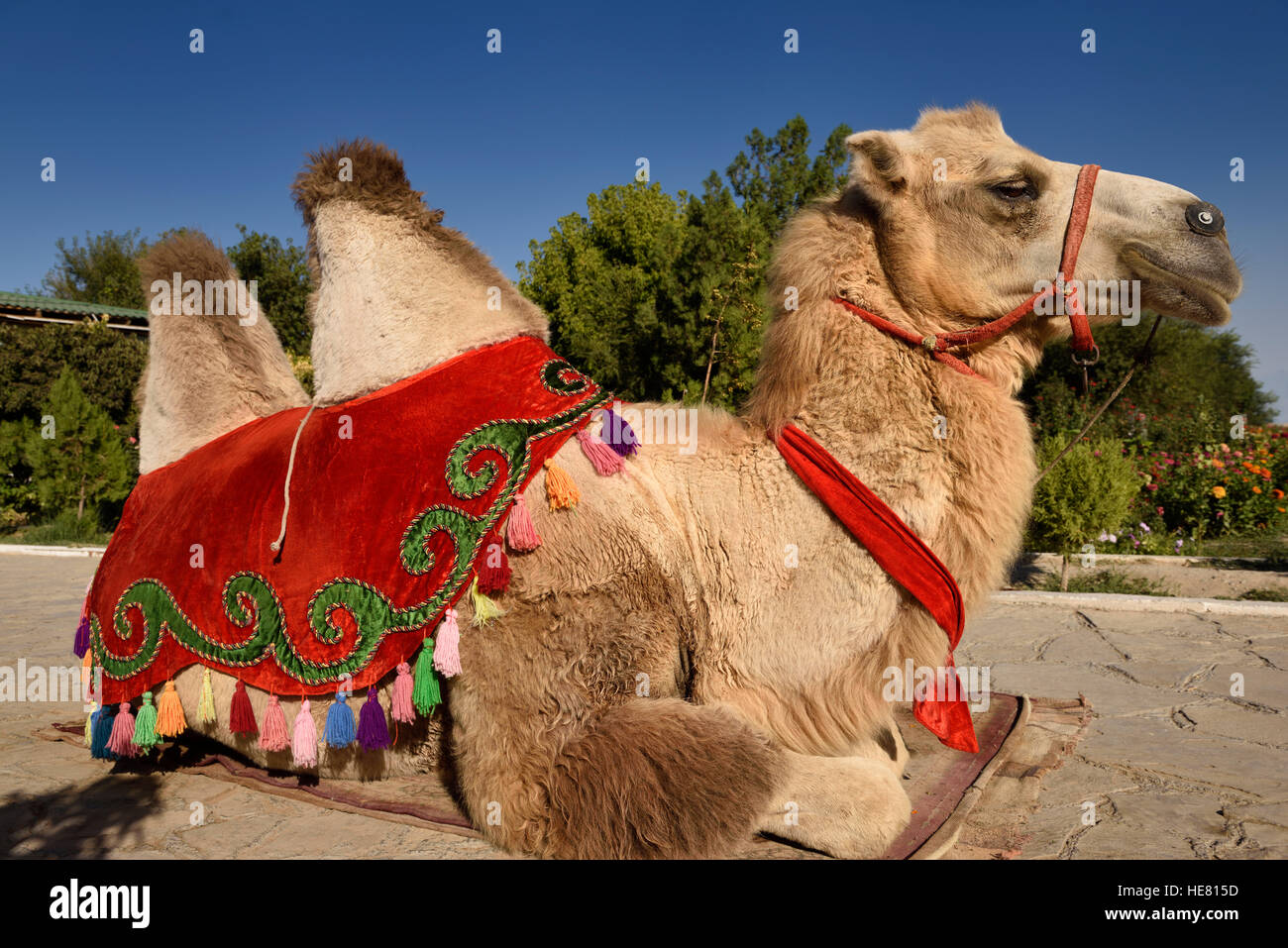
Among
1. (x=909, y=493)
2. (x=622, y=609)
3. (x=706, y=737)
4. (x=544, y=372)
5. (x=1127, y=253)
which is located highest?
(x=1127, y=253)

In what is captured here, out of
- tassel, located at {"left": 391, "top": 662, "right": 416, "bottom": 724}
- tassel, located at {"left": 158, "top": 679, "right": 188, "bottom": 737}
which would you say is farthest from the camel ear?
tassel, located at {"left": 158, "top": 679, "right": 188, "bottom": 737}

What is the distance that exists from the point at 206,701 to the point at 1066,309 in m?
3.00

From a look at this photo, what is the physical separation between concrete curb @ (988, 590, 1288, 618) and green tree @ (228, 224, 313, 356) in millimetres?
18413

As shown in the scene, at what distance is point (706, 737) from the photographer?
2295mm

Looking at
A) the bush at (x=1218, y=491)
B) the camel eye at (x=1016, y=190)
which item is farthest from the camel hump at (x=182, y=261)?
the bush at (x=1218, y=491)

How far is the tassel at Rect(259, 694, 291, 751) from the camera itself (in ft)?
8.88

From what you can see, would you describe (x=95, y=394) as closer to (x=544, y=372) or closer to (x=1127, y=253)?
(x=544, y=372)

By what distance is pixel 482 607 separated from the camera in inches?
97.2

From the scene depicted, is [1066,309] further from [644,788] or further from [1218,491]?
[1218,491]

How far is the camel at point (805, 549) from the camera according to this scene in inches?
91.0
